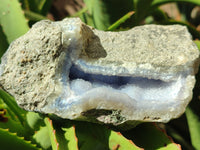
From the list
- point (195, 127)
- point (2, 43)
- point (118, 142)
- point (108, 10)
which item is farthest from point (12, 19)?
point (195, 127)

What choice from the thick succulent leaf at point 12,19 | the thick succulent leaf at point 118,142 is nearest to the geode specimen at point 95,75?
the thick succulent leaf at point 118,142

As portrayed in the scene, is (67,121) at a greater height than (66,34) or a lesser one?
lesser

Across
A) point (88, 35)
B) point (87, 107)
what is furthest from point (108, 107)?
point (88, 35)

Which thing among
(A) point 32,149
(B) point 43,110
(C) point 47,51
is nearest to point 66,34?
(C) point 47,51

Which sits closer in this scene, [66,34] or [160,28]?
[66,34]

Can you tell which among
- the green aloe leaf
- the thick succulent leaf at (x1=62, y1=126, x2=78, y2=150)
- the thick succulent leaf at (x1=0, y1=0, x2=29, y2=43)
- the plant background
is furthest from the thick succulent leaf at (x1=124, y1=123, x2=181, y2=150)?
the thick succulent leaf at (x1=0, y1=0, x2=29, y2=43)

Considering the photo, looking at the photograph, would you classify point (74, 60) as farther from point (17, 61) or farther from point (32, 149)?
point (32, 149)
